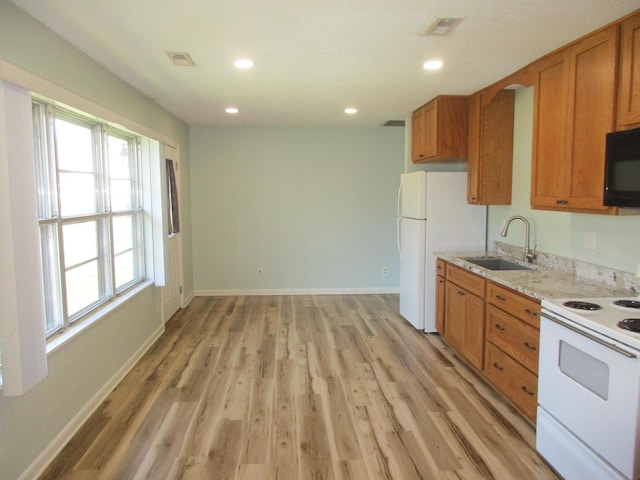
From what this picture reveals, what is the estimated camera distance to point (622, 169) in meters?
2.32

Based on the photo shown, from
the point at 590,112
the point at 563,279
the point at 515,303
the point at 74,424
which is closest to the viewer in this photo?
the point at 590,112

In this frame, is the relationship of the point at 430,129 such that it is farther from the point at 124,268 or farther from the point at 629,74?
the point at 124,268

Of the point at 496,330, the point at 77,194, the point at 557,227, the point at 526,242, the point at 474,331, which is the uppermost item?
the point at 77,194

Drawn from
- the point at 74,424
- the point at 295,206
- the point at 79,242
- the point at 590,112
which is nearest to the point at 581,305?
the point at 590,112

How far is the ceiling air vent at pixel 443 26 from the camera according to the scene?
2406mm

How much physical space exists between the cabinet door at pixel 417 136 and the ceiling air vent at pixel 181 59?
8.47ft

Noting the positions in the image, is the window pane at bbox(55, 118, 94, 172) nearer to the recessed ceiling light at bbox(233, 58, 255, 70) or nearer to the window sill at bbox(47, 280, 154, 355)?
the window sill at bbox(47, 280, 154, 355)

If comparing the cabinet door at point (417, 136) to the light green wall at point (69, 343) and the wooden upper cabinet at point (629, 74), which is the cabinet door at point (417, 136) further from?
the light green wall at point (69, 343)

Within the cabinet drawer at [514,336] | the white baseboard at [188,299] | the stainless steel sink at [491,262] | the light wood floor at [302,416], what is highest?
the stainless steel sink at [491,262]

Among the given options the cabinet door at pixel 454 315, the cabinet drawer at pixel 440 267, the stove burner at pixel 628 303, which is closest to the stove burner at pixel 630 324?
the stove burner at pixel 628 303

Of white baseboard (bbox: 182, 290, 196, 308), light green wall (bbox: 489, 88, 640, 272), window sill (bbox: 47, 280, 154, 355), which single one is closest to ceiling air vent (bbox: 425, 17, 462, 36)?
light green wall (bbox: 489, 88, 640, 272)

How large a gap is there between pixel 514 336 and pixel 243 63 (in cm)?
Answer: 274

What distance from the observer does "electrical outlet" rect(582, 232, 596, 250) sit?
301 centimetres

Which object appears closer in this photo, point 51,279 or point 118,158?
point 51,279
